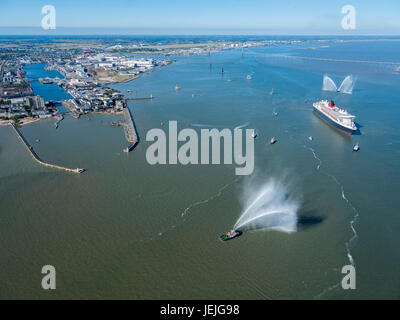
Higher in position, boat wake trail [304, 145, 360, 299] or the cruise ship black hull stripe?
the cruise ship black hull stripe

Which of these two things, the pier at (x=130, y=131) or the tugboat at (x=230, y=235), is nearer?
the tugboat at (x=230, y=235)

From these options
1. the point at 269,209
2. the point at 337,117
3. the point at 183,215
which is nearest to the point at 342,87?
the point at 337,117

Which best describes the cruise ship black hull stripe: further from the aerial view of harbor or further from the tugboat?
the tugboat

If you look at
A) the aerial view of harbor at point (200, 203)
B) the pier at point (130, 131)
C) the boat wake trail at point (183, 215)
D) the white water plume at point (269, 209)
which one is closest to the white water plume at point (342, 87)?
the aerial view of harbor at point (200, 203)

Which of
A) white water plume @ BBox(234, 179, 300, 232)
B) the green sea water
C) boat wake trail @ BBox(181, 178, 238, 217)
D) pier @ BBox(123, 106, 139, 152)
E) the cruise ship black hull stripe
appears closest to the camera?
the green sea water

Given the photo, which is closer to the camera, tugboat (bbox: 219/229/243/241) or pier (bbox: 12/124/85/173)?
tugboat (bbox: 219/229/243/241)

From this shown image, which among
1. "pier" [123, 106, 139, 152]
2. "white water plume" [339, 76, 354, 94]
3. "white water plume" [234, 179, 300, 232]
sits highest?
"white water plume" [339, 76, 354, 94]

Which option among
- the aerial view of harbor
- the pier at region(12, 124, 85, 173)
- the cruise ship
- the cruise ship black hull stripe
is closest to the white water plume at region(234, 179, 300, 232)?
the aerial view of harbor

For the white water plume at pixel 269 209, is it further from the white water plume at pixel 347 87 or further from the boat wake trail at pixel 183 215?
the white water plume at pixel 347 87
